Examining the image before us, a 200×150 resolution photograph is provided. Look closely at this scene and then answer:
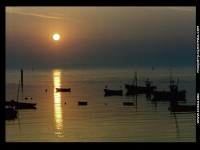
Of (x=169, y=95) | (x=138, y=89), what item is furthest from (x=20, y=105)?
(x=138, y=89)

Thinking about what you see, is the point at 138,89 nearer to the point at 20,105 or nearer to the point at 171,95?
the point at 171,95

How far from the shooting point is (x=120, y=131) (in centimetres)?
2578

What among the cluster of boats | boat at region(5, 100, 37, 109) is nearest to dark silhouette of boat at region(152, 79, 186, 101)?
the cluster of boats

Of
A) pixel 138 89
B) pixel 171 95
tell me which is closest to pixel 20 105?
pixel 171 95

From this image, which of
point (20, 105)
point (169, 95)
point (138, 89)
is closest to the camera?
point (20, 105)

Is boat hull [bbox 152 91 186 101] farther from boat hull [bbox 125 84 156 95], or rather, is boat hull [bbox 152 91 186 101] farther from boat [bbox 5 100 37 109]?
boat [bbox 5 100 37 109]

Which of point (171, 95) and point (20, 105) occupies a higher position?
point (171, 95)

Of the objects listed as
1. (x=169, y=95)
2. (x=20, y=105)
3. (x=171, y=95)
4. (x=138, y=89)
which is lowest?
(x=20, y=105)

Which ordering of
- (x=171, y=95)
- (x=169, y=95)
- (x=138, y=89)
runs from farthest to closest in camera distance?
(x=138, y=89) < (x=169, y=95) < (x=171, y=95)

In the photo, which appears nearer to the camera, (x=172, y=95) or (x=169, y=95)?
(x=172, y=95)

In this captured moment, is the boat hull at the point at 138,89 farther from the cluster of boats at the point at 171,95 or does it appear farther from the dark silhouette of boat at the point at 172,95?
the dark silhouette of boat at the point at 172,95

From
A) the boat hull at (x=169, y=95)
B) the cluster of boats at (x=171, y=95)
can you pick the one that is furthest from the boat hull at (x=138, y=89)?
the boat hull at (x=169, y=95)

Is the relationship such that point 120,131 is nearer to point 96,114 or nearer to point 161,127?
point 161,127
